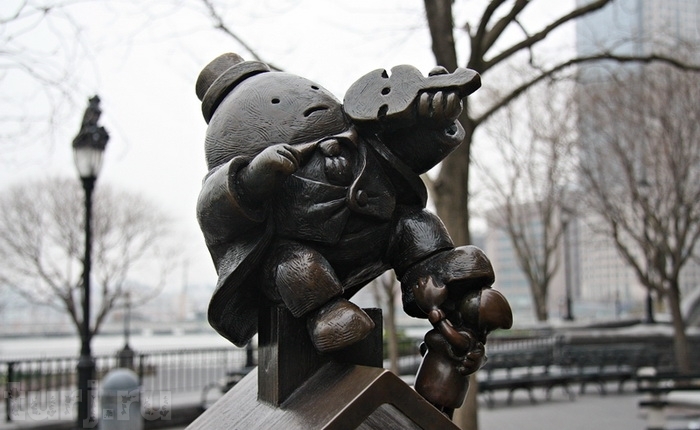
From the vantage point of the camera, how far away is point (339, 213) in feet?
6.08

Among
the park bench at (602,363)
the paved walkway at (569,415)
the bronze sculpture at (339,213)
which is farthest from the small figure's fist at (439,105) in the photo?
the park bench at (602,363)

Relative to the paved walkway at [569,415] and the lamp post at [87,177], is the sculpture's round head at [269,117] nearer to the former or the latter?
the lamp post at [87,177]

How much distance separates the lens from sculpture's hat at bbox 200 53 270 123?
2.11 meters

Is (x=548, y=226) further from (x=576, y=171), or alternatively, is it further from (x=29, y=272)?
(x=29, y=272)

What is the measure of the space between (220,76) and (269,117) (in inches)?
13.5

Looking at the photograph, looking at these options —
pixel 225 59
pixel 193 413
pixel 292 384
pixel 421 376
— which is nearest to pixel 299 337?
pixel 292 384

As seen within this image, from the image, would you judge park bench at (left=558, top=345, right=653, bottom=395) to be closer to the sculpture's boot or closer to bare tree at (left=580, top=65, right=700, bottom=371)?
bare tree at (left=580, top=65, right=700, bottom=371)

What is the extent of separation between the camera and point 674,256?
51.0 ft

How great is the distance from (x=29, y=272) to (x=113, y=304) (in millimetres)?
3197

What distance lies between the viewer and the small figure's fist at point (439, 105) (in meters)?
1.80

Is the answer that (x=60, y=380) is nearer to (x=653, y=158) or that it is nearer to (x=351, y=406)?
(x=351, y=406)

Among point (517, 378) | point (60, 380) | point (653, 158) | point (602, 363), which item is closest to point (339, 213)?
point (60, 380)

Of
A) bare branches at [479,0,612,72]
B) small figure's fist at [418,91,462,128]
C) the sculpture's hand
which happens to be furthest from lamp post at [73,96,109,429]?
small figure's fist at [418,91,462,128]

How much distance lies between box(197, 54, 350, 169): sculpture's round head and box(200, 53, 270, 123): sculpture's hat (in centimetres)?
5
